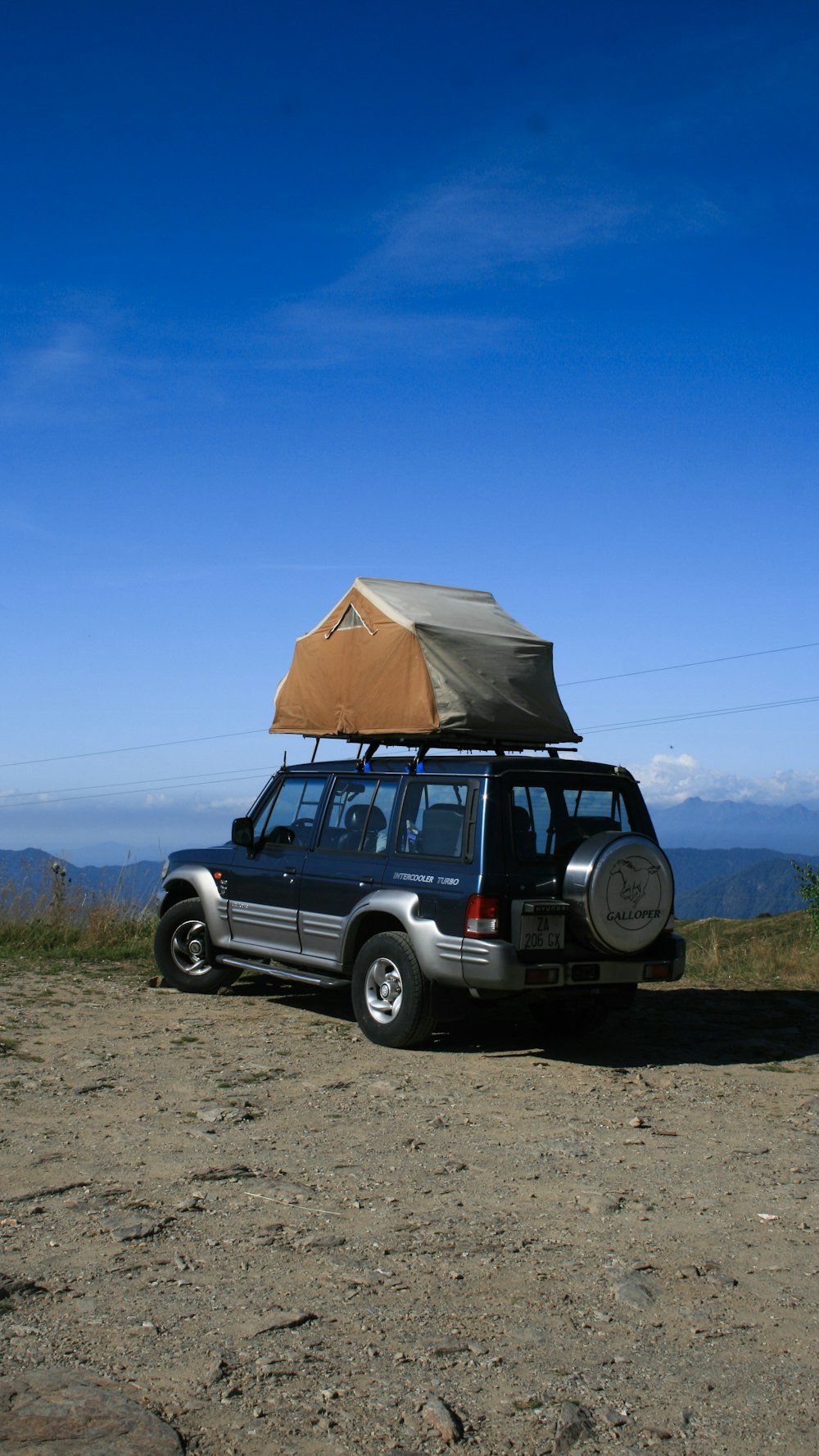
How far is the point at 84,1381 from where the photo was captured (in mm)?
3588

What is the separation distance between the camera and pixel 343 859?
9750mm

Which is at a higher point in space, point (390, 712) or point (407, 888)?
point (390, 712)

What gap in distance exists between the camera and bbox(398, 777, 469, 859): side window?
8703 mm

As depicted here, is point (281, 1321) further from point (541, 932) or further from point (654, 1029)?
point (654, 1029)

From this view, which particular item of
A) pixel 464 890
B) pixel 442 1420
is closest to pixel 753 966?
pixel 464 890

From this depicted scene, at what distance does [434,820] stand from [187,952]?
3.77 meters

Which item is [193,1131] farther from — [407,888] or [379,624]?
[379,624]

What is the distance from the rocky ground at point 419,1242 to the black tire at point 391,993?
0.75ft

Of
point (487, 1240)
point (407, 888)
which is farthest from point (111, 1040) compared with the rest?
point (487, 1240)

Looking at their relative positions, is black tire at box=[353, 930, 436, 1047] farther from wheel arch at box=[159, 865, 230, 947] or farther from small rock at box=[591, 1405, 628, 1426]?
small rock at box=[591, 1405, 628, 1426]

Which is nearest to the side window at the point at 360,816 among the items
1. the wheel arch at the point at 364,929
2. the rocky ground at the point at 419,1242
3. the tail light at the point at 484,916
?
the wheel arch at the point at 364,929

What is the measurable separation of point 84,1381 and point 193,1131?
115 inches

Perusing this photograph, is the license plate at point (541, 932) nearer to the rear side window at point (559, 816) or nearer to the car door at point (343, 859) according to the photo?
the rear side window at point (559, 816)

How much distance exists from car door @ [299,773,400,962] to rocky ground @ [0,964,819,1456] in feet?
3.41
